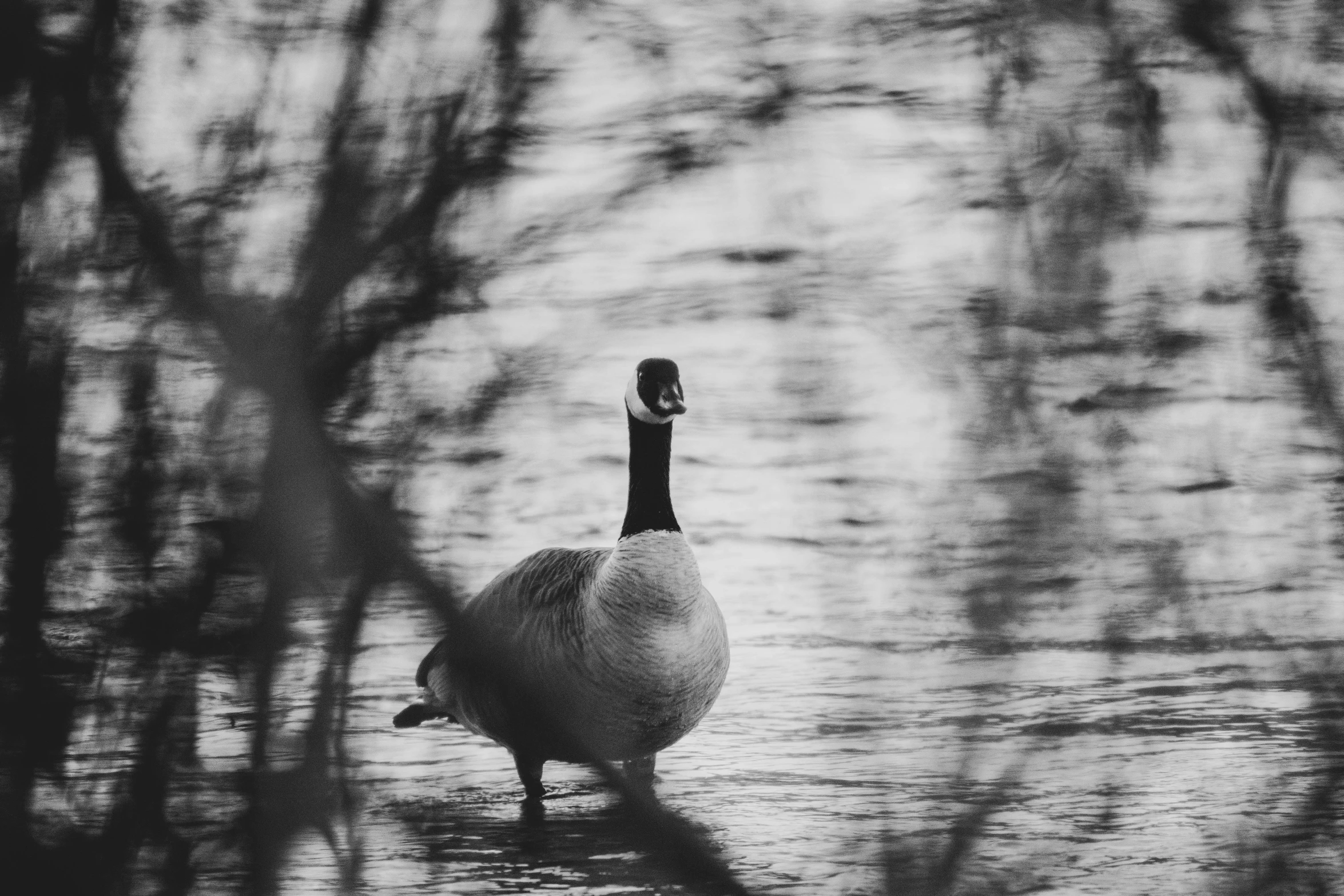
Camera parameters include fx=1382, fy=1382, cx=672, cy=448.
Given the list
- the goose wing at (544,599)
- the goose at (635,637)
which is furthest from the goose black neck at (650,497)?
the goose wing at (544,599)

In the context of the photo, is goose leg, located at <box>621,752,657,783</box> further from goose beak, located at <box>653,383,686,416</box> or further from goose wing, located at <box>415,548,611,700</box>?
goose beak, located at <box>653,383,686,416</box>

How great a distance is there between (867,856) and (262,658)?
62 centimetres

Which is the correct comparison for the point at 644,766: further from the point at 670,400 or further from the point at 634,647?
the point at 670,400

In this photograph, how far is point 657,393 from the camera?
207 inches

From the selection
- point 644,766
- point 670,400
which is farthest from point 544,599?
point 670,400

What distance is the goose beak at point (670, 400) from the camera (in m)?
4.82

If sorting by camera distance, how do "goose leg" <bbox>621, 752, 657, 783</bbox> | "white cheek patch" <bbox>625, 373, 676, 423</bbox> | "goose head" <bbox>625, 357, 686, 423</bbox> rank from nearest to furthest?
1. "goose head" <bbox>625, 357, 686, 423</bbox>
2. "goose leg" <bbox>621, 752, 657, 783</bbox>
3. "white cheek patch" <bbox>625, 373, 676, 423</bbox>

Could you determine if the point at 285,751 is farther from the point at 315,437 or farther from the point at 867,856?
the point at 867,856

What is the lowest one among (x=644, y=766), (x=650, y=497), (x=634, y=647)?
(x=644, y=766)

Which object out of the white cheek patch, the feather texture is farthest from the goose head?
the feather texture

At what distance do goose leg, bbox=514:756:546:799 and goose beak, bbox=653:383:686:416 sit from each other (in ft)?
4.23

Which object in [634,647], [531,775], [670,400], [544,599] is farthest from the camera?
[544,599]

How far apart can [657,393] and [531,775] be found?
1493 mm

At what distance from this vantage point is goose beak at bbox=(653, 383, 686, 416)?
482 centimetres
